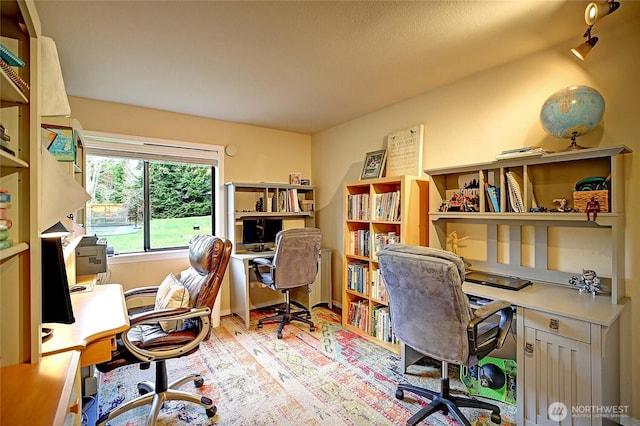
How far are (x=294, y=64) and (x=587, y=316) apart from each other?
92.7 inches

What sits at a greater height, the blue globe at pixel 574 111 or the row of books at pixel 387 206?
the blue globe at pixel 574 111

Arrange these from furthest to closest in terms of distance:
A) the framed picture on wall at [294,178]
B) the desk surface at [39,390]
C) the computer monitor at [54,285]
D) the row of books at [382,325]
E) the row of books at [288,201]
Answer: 1. the framed picture on wall at [294,178]
2. the row of books at [288,201]
3. the row of books at [382,325]
4. the computer monitor at [54,285]
5. the desk surface at [39,390]

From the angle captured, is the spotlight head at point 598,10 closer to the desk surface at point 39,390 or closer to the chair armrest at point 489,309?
the chair armrest at point 489,309

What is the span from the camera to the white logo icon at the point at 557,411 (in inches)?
62.1

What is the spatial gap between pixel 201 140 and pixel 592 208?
3.58m

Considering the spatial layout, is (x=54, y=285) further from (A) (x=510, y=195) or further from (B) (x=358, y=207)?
(A) (x=510, y=195)

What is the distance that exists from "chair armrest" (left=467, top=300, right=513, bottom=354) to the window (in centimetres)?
291

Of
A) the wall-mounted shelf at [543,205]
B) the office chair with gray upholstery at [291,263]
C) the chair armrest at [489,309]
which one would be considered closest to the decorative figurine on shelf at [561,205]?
the wall-mounted shelf at [543,205]

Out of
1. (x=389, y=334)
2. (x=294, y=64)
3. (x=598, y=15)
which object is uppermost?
(x=294, y=64)

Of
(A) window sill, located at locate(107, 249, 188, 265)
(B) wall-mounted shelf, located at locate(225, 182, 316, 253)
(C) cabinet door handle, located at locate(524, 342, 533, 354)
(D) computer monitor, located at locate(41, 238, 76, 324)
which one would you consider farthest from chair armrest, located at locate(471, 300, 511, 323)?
(A) window sill, located at locate(107, 249, 188, 265)

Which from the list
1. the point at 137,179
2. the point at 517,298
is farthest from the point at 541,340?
the point at 137,179

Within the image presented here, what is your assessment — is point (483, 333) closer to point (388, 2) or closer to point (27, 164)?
point (388, 2)

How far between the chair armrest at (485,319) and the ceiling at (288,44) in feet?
5.38

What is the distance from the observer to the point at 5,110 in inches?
42.4
